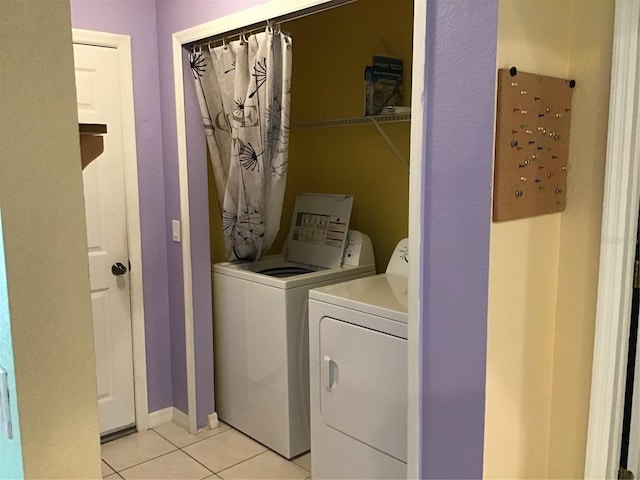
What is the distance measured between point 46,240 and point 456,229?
1136 mm

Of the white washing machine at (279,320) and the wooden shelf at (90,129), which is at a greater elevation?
the wooden shelf at (90,129)

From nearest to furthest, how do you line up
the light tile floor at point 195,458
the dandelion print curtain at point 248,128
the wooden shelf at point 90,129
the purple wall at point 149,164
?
the wooden shelf at point 90,129
the dandelion print curtain at point 248,128
the light tile floor at point 195,458
the purple wall at point 149,164

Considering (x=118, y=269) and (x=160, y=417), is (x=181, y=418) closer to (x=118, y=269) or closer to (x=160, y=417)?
(x=160, y=417)

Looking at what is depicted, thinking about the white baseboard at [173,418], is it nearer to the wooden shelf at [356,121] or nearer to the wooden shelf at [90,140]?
the wooden shelf at [356,121]

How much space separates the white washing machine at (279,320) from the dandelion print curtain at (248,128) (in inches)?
10.7

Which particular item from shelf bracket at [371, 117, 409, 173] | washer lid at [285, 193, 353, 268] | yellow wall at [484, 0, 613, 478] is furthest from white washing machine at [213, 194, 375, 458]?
yellow wall at [484, 0, 613, 478]

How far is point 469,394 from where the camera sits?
1.68 m

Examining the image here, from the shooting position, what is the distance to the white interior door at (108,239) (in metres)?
2.85

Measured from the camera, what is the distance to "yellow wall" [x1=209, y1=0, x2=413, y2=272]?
298cm

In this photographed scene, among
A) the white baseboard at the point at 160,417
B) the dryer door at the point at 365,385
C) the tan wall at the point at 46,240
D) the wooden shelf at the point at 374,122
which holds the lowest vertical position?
the white baseboard at the point at 160,417

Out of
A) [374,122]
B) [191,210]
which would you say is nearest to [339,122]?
[374,122]

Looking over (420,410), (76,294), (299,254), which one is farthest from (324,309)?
(76,294)

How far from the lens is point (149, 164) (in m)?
3.04

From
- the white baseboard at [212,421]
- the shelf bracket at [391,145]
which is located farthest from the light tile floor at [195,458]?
the shelf bracket at [391,145]
